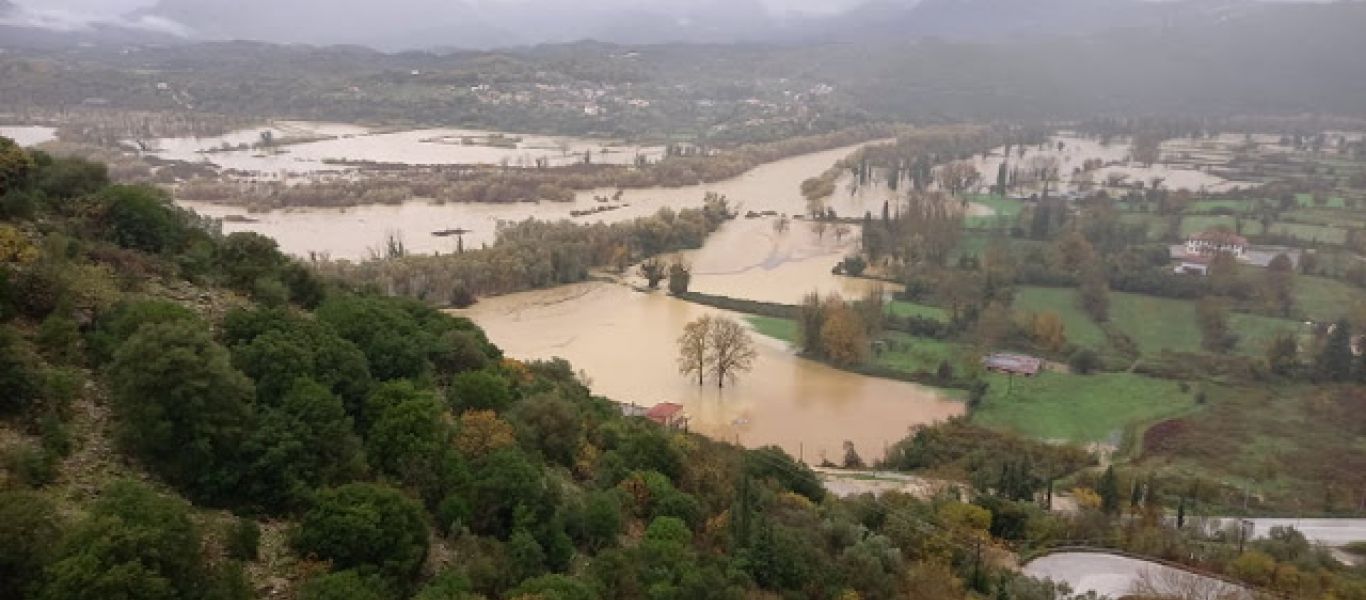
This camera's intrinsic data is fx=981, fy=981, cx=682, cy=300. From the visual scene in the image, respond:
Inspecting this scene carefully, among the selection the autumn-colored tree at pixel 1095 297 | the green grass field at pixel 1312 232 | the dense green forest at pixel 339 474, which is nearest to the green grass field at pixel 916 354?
the autumn-colored tree at pixel 1095 297

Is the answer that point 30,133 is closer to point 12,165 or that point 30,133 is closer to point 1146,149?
point 12,165

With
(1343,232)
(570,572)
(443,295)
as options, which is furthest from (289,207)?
(1343,232)

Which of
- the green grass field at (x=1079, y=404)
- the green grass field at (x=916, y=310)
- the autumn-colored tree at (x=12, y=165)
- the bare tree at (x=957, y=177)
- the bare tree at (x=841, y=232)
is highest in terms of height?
the autumn-colored tree at (x=12, y=165)

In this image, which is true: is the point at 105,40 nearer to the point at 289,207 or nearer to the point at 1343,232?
the point at 289,207

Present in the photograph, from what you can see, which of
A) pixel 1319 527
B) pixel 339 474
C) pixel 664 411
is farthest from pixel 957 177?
pixel 339 474

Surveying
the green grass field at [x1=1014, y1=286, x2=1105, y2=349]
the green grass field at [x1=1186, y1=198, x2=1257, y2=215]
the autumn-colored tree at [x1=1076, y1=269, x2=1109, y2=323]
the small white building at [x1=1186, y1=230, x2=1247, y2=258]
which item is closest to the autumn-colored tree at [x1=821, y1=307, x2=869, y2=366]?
the green grass field at [x1=1014, y1=286, x2=1105, y2=349]

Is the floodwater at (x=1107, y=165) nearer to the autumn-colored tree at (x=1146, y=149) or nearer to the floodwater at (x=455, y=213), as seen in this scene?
the autumn-colored tree at (x=1146, y=149)
